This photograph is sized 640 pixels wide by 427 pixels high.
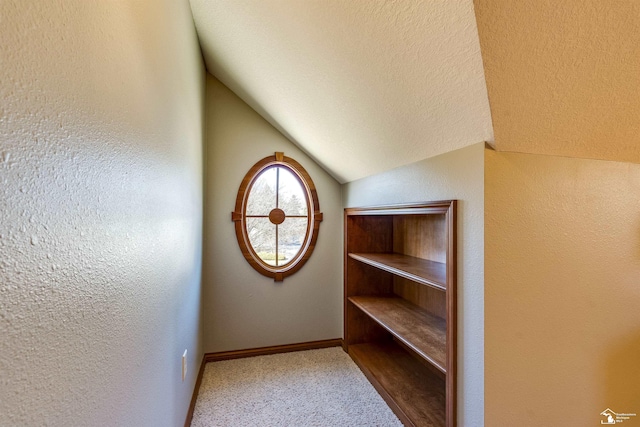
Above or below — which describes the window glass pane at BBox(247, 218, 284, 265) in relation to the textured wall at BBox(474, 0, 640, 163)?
below

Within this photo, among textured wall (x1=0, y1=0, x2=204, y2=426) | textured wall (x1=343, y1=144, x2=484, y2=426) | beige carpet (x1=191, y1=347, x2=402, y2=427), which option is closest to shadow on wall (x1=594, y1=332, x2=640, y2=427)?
textured wall (x1=343, y1=144, x2=484, y2=426)

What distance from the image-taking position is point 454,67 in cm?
101

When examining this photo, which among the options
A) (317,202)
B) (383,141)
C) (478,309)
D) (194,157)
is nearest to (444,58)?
(383,141)

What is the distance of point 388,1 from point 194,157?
1385 mm

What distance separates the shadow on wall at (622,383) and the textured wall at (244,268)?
174cm

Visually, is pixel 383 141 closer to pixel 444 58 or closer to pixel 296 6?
pixel 444 58

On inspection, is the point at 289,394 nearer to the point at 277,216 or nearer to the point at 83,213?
the point at 277,216

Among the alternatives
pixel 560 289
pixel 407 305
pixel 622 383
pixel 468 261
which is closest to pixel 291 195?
pixel 407 305

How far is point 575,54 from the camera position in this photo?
3.07ft

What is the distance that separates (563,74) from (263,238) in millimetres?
2175

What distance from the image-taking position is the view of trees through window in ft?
8.32

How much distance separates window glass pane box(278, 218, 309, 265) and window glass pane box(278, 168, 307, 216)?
82mm

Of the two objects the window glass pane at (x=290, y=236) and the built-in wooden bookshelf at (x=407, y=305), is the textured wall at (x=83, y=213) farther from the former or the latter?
the window glass pane at (x=290, y=236)

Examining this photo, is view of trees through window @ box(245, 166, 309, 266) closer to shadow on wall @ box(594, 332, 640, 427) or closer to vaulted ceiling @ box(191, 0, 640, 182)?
vaulted ceiling @ box(191, 0, 640, 182)
